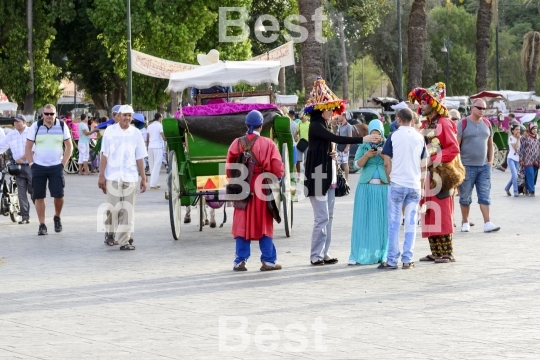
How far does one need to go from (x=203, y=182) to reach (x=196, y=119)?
815mm

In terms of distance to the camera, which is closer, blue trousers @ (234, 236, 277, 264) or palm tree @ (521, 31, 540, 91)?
blue trousers @ (234, 236, 277, 264)

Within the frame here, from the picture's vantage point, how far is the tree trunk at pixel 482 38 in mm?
40406

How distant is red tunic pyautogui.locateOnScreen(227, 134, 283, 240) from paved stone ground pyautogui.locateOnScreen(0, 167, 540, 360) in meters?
0.42

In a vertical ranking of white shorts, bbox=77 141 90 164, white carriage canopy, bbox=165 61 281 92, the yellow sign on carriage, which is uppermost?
white carriage canopy, bbox=165 61 281 92

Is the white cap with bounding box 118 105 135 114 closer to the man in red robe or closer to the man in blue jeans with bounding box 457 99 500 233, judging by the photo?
the man in red robe

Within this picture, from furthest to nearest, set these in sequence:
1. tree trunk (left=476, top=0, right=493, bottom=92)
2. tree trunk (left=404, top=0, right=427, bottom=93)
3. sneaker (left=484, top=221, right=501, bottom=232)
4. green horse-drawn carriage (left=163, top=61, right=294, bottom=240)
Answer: tree trunk (left=476, top=0, right=493, bottom=92) → tree trunk (left=404, top=0, right=427, bottom=93) → sneaker (left=484, top=221, right=501, bottom=232) → green horse-drawn carriage (left=163, top=61, right=294, bottom=240)

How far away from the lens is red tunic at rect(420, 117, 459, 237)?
481 inches

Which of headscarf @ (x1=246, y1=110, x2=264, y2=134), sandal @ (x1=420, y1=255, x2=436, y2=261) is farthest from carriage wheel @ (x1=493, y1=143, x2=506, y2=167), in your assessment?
headscarf @ (x1=246, y1=110, x2=264, y2=134)

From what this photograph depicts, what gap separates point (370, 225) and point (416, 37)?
25169mm

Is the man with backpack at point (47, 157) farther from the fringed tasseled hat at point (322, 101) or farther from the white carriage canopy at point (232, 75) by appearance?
the fringed tasseled hat at point (322, 101)

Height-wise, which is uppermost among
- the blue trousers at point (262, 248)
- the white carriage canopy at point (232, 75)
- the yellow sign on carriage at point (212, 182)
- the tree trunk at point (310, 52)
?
the tree trunk at point (310, 52)

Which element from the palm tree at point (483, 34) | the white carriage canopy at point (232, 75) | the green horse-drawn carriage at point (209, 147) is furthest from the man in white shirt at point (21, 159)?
the palm tree at point (483, 34)

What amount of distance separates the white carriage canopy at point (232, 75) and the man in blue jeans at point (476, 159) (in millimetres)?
3571

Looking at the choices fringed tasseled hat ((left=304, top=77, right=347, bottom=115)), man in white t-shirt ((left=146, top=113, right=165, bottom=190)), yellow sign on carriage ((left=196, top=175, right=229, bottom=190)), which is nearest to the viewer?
fringed tasseled hat ((left=304, top=77, right=347, bottom=115))
